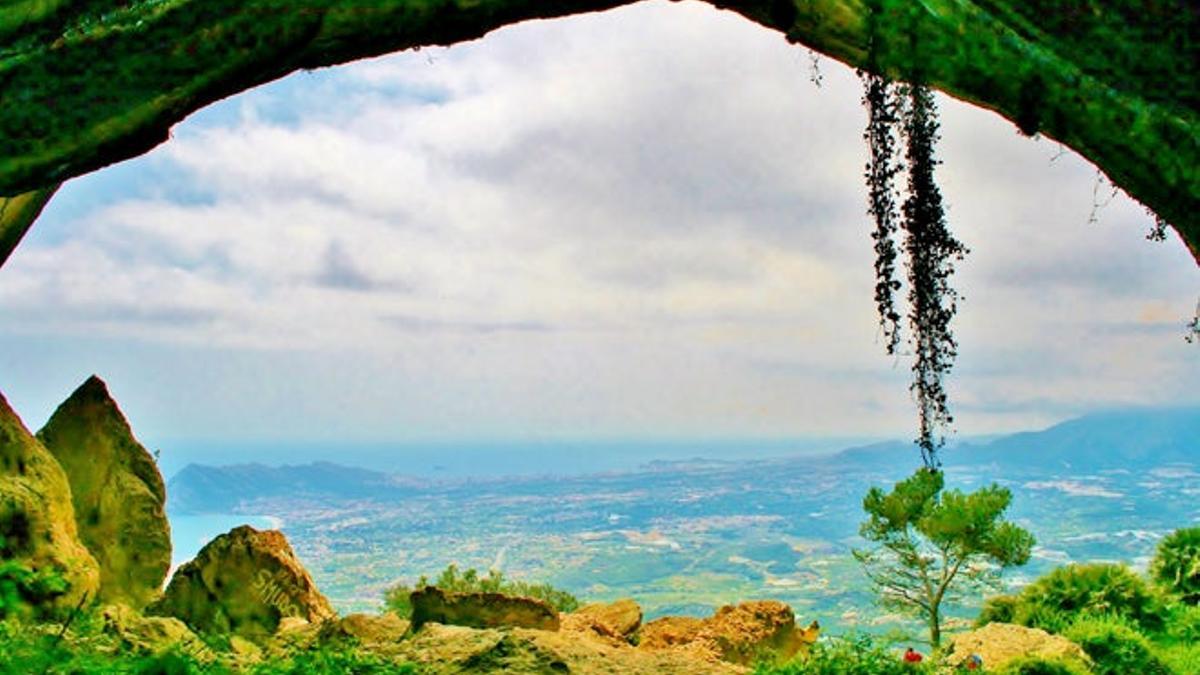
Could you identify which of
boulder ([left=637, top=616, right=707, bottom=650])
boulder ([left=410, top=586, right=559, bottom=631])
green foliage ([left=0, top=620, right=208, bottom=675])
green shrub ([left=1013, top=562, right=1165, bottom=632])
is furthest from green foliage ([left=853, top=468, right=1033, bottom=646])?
green foliage ([left=0, top=620, right=208, bottom=675])

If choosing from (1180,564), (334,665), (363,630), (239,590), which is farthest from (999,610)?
(334,665)

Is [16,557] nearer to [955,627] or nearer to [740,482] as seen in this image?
[955,627]

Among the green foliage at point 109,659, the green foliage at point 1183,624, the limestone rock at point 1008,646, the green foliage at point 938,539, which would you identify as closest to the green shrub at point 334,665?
the green foliage at point 109,659

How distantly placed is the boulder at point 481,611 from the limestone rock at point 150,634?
211 centimetres

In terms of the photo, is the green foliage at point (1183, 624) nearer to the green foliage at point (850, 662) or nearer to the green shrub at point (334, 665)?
the green foliage at point (850, 662)

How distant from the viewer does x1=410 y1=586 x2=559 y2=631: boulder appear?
960 centimetres

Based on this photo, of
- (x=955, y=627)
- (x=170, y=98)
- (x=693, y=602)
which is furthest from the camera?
(x=693, y=602)

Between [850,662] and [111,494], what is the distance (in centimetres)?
728

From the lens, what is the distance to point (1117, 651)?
11219mm

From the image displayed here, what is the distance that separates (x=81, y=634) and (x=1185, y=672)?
33.5ft

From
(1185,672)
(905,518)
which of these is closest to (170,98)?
(1185,672)

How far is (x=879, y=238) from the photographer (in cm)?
633

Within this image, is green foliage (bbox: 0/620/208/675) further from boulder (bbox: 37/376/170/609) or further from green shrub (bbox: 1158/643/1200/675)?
green shrub (bbox: 1158/643/1200/675)

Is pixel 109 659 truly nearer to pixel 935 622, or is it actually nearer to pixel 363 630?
pixel 363 630
